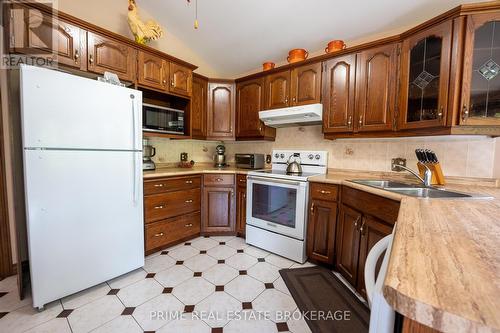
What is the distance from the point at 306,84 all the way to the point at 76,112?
211cm

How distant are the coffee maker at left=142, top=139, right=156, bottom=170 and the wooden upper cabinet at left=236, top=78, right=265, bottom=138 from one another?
3.80 feet

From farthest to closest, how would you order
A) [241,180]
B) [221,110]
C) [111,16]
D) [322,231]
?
[221,110] < [241,180] < [111,16] < [322,231]

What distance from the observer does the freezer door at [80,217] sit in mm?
1337

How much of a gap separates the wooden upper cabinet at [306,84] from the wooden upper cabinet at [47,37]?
203 centimetres

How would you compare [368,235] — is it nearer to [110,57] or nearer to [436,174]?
[436,174]

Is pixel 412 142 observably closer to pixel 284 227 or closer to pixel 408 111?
pixel 408 111

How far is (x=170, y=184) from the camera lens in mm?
2244

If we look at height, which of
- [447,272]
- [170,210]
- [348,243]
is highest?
[447,272]

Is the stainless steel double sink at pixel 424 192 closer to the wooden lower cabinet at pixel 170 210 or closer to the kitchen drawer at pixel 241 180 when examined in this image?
the kitchen drawer at pixel 241 180

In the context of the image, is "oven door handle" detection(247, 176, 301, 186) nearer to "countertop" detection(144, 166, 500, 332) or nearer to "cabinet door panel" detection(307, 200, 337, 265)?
"cabinet door panel" detection(307, 200, 337, 265)

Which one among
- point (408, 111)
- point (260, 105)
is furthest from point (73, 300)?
point (408, 111)

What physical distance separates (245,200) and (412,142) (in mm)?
1845

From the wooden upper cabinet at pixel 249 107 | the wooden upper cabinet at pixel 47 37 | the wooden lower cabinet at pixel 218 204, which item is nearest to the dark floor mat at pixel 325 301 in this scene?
the wooden lower cabinet at pixel 218 204

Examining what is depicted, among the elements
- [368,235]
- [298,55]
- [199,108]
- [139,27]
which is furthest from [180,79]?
[368,235]
